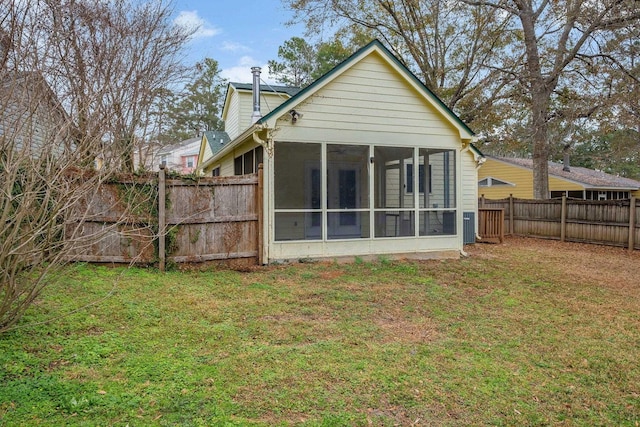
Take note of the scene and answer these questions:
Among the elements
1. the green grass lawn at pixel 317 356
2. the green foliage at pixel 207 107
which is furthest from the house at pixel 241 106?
the green foliage at pixel 207 107

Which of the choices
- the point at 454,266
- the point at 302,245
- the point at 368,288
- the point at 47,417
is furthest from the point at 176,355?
the point at 454,266

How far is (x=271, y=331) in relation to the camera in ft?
15.0

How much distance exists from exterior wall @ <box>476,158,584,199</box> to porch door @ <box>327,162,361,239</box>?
61.0 feet

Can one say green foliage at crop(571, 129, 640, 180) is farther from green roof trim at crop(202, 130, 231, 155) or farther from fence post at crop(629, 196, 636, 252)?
green roof trim at crop(202, 130, 231, 155)

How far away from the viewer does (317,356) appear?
3.92 meters

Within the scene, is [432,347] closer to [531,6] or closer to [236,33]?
[236,33]

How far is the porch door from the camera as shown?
8.90 m

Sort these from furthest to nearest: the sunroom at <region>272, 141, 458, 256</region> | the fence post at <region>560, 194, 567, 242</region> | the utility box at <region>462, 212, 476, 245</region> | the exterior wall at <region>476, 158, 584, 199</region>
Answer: the exterior wall at <region>476, 158, 584, 199</region> → the fence post at <region>560, 194, 567, 242</region> → the utility box at <region>462, 212, 476, 245</region> → the sunroom at <region>272, 141, 458, 256</region>

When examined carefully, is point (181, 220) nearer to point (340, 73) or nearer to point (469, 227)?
point (340, 73)

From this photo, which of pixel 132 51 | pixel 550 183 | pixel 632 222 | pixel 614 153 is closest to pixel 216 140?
pixel 132 51

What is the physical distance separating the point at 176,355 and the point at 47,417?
1176 mm

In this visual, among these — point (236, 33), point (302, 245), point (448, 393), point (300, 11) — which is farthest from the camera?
point (300, 11)

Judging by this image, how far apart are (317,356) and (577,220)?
41.7ft

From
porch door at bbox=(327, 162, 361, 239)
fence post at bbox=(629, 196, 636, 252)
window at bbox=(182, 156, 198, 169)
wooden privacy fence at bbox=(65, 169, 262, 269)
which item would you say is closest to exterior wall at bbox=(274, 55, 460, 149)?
porch door at bbox=(327, 162, 361, 239)
